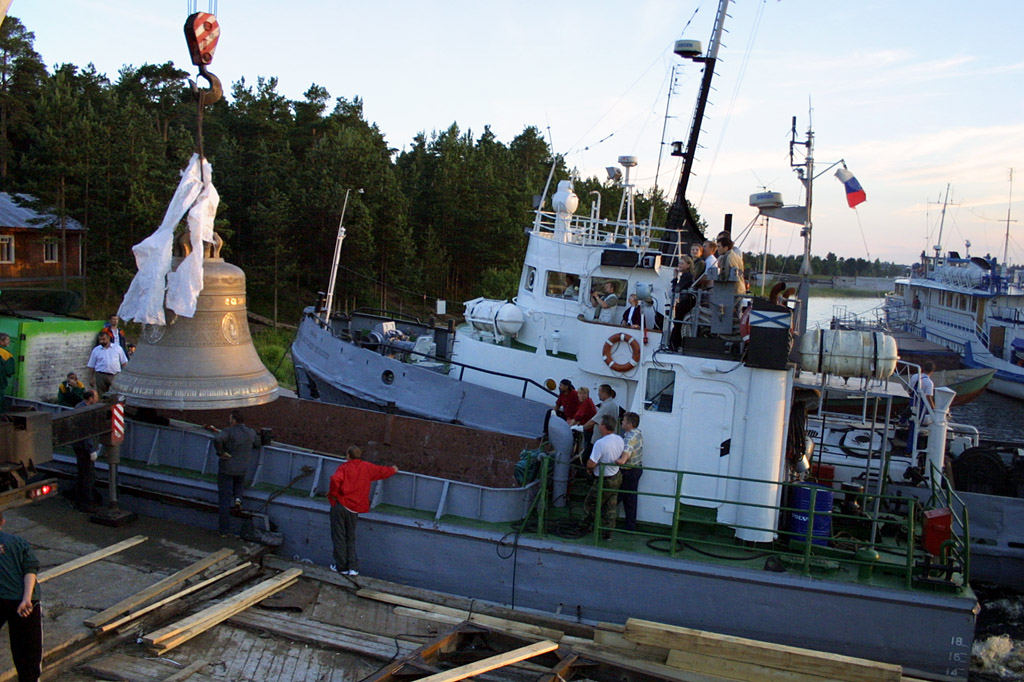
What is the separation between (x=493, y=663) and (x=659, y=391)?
3.54 metres

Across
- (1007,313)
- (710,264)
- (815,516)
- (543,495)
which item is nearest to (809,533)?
(815,516)

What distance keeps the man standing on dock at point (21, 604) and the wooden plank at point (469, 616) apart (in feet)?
9.91

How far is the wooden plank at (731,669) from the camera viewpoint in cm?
691

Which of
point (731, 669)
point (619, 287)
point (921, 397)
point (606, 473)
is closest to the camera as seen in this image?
point (731, 669)

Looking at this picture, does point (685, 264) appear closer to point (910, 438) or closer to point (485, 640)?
point (485, 640)

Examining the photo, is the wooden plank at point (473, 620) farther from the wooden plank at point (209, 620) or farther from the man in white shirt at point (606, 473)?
the wooden plank at point (209, 620)

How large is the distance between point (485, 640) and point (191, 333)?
3851 mm

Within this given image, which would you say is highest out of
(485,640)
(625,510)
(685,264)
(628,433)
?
(685,264)

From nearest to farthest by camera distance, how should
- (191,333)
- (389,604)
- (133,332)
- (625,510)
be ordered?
(191,333) < (389,604) < (625,510) < (133,332)

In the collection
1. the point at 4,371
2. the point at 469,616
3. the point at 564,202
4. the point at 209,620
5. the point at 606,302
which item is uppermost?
the point at 564,202

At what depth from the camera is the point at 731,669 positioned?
7000 millimetres

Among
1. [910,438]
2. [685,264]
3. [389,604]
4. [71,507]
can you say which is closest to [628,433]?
[685,264]

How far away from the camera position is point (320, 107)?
41.6 metres

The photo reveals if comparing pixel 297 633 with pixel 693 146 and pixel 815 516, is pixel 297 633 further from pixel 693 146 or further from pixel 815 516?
pixel 693 146
